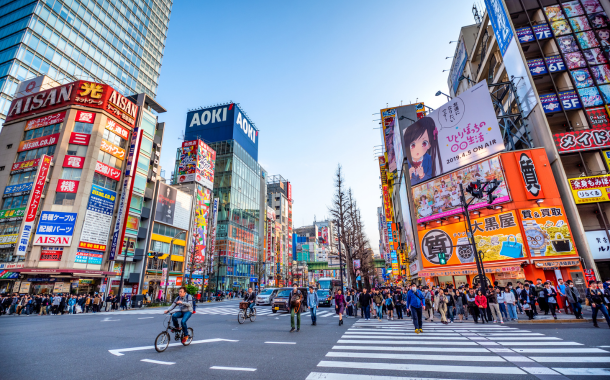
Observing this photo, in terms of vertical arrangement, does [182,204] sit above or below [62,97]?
below

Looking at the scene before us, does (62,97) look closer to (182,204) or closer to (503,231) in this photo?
(182,204)

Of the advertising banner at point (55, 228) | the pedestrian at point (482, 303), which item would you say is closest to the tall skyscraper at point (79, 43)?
the advertising banner at point (55, 228)

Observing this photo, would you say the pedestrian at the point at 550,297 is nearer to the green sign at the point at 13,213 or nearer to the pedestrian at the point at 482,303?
the pedestrian at the point at 482,303

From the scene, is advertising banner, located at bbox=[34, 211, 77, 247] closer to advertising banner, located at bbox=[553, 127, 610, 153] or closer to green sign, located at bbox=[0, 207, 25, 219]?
green sign, located at bbox=[0, 207, 25, 219]

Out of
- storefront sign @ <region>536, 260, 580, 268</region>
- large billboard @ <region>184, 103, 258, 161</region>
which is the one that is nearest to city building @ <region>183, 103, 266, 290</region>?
large billboard @ <region>184, 103, 258, 161</region>

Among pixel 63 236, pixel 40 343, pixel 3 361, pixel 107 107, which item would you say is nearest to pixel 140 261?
pixel 63 236

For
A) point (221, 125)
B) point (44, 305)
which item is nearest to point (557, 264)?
point (44, 305)

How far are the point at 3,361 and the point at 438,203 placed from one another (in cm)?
3202

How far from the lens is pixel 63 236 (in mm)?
30000

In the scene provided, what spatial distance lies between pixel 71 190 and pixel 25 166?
6.81 meters

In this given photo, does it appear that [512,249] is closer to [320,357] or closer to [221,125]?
[320,357]

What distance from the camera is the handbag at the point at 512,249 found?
2302cm

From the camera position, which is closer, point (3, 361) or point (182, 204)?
point (3, 361)

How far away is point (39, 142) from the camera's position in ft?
110
